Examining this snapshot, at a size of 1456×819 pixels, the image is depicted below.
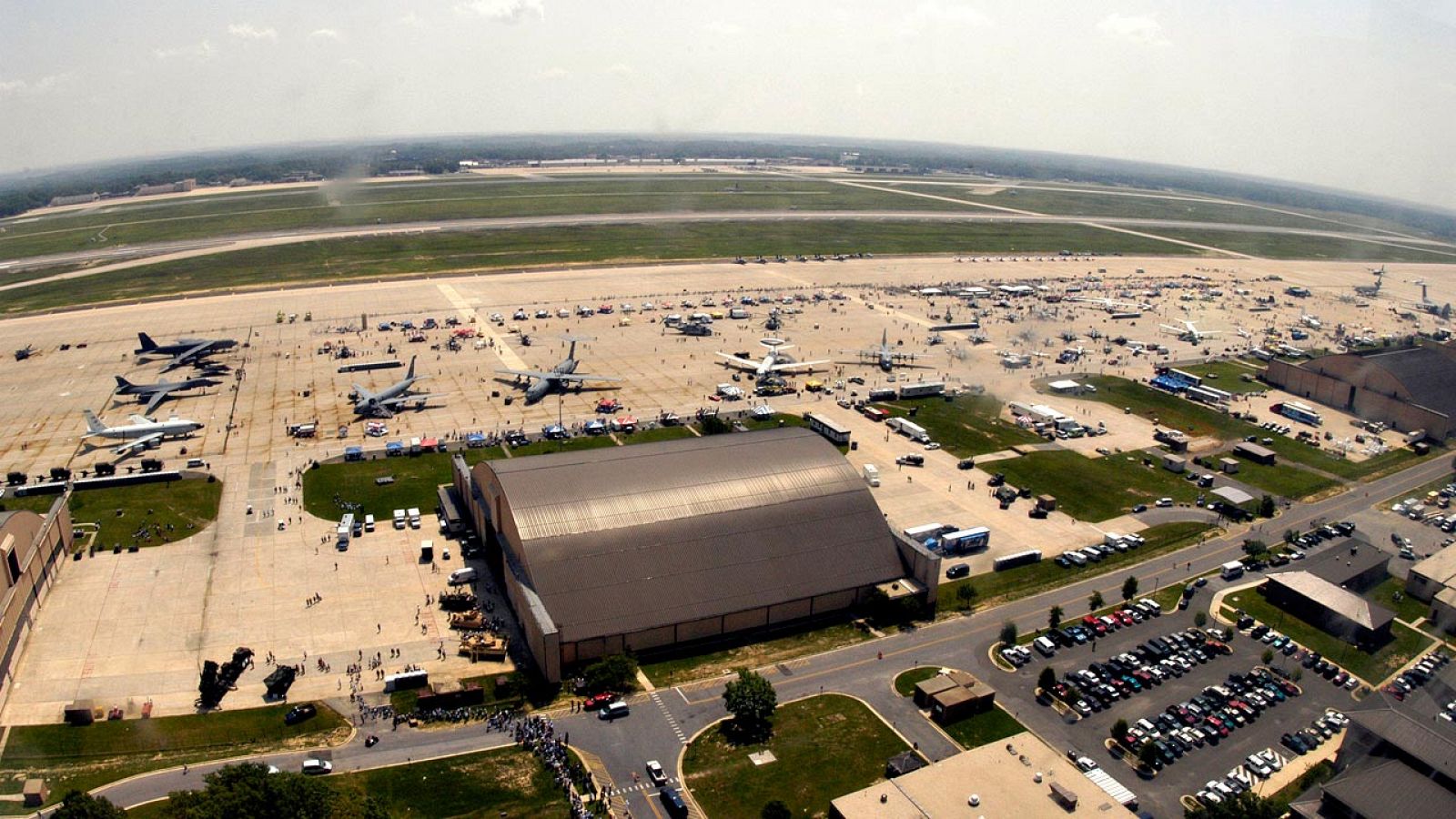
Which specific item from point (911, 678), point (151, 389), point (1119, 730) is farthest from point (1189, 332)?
point (151, 389)

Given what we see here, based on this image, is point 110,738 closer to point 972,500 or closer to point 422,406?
point 422,406

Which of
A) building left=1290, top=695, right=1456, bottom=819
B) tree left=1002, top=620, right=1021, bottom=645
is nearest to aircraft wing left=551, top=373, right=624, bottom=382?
tree left=1002, top=620, right=1021, bottom=645

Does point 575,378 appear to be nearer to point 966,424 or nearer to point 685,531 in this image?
point 966,424

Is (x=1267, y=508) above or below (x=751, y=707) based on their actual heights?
above

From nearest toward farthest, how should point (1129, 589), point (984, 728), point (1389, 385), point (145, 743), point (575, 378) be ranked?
point (145, 743)
point (984, 728)
point (1129, 589)
point (575, 378)
point (1389, 385)

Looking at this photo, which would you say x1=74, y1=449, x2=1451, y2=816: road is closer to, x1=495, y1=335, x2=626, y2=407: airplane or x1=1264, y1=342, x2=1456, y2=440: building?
x1=1264, y1=342, x2=1456, y2=440: building

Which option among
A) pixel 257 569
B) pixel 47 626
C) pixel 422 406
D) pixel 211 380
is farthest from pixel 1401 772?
pixel 211 380

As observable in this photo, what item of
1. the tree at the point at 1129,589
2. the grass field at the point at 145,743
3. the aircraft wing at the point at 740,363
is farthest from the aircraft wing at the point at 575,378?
the tree at the point at 1129,589

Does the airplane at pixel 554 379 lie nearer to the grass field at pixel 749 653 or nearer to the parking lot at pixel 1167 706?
the grass field at pixel 749 653
